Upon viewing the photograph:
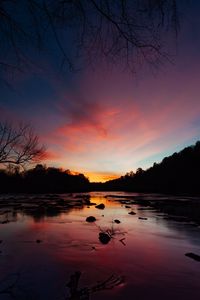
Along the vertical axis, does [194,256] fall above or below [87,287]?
above

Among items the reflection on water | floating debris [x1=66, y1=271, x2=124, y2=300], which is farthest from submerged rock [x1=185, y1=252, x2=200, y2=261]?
floating debris [x1=66, y1=271, x2=124, y2=300]

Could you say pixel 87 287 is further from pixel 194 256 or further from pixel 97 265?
pixel 194 256

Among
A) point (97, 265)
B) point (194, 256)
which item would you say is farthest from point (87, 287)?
point (194, 256)

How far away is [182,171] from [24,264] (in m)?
138

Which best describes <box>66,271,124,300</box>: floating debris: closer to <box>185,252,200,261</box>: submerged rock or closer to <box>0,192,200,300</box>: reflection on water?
<box>0,192,200,300</box>: reflection on water

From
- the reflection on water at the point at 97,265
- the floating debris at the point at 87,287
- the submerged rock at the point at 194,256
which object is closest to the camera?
the floating debris at the point at 87,287

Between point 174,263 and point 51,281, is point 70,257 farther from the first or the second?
point 174,263

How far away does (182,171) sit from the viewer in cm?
14312

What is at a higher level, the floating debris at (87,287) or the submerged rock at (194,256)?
the submerged rock at (194,256)

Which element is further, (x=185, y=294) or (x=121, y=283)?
(x=121, y=283)

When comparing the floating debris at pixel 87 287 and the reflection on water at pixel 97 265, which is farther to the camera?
the reflection on water at pixel 97 265

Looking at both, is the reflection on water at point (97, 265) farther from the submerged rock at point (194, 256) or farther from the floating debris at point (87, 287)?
the submerged rock at point (194, 256)

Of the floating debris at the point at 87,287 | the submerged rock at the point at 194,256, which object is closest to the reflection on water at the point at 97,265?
the floating debris at the point at 87,287

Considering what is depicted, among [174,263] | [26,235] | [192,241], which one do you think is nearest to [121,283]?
[174,263]
